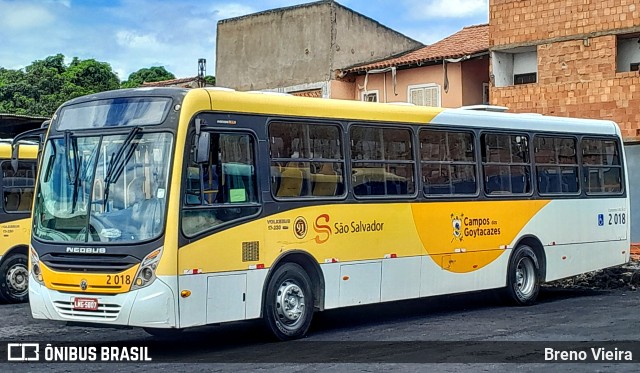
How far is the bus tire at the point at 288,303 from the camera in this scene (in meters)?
11.9

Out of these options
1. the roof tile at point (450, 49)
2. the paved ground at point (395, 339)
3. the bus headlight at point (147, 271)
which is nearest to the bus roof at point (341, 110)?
the bus headlight at point (147, 271)

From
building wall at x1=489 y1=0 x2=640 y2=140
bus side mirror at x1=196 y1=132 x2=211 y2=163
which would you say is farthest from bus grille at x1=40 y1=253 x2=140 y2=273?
building wall at x1=489 y1=0 x2=640 y2=140

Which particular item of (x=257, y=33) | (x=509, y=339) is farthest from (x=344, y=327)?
(x=257, y=33)

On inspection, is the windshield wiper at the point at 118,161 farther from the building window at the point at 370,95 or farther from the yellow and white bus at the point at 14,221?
the building window at the point at 370,95

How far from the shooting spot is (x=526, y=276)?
16484 mm

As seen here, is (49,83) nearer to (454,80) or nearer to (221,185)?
(454,80)

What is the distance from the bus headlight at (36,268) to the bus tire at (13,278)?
561 cm

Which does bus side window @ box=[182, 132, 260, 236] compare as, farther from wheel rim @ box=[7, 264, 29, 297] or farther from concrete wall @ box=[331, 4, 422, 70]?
concrete wall @ box=[331, 4, 422, 70]

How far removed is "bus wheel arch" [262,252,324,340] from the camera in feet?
38.9

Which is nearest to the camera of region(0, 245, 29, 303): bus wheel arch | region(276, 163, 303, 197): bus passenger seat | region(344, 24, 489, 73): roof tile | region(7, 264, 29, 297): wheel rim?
region(276, 163, 303, 197): bus passenger seat

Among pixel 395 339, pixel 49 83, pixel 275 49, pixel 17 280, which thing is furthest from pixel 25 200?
pixel 49 83

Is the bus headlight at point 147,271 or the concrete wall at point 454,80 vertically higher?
the concrete wall at point 454,80

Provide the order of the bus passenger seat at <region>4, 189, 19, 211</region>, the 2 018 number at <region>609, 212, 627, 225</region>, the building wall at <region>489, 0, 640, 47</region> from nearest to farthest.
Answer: the bus passenger seat at <region>4, 189, 19, 211</region> < the 2 018 number at <region>609, 212, 627, 225</region> < the building wall at <region>489, 0, 640, 47</region>

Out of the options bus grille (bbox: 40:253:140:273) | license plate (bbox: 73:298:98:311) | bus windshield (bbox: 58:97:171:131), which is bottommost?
license plate (bbox: 73:298:98:311)
